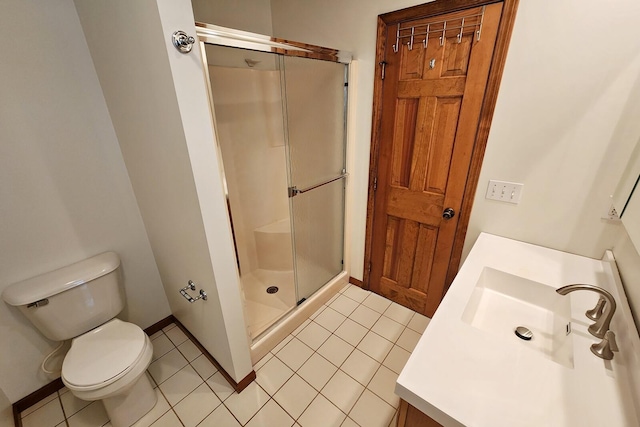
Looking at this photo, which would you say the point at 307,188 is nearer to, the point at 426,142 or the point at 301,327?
the point at 426,142

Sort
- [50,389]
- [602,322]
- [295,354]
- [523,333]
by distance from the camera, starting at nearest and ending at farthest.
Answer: [602,322]
[523,333]
[50,389]
[295,354]

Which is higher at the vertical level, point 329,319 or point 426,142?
point 426,142

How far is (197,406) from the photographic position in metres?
1.45

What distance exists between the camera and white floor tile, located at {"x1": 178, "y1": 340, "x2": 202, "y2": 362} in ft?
5.70

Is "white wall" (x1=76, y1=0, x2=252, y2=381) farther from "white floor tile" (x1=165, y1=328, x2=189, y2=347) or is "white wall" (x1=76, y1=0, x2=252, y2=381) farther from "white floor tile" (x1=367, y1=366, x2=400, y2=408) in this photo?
"white floor tile" (x1=367, y1=366, x2=400, y2=408)

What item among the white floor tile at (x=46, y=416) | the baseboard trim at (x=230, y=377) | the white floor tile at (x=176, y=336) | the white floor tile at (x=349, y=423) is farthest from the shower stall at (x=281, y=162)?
the white floor tile at (x=46, y=416)

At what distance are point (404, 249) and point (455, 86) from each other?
1097 mm

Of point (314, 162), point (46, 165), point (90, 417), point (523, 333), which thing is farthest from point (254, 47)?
point (90, 417)

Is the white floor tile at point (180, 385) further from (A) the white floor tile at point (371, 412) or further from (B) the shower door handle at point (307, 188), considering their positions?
(B) the shower door handle at point (307, 188)

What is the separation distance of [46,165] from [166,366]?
1335 mm

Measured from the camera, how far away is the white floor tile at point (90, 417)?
1385mm

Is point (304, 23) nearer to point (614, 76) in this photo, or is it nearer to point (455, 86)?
point (455, 86)

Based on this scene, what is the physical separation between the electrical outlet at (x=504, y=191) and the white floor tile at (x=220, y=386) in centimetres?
187

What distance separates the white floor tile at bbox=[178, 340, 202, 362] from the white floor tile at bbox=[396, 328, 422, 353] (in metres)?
1.37
